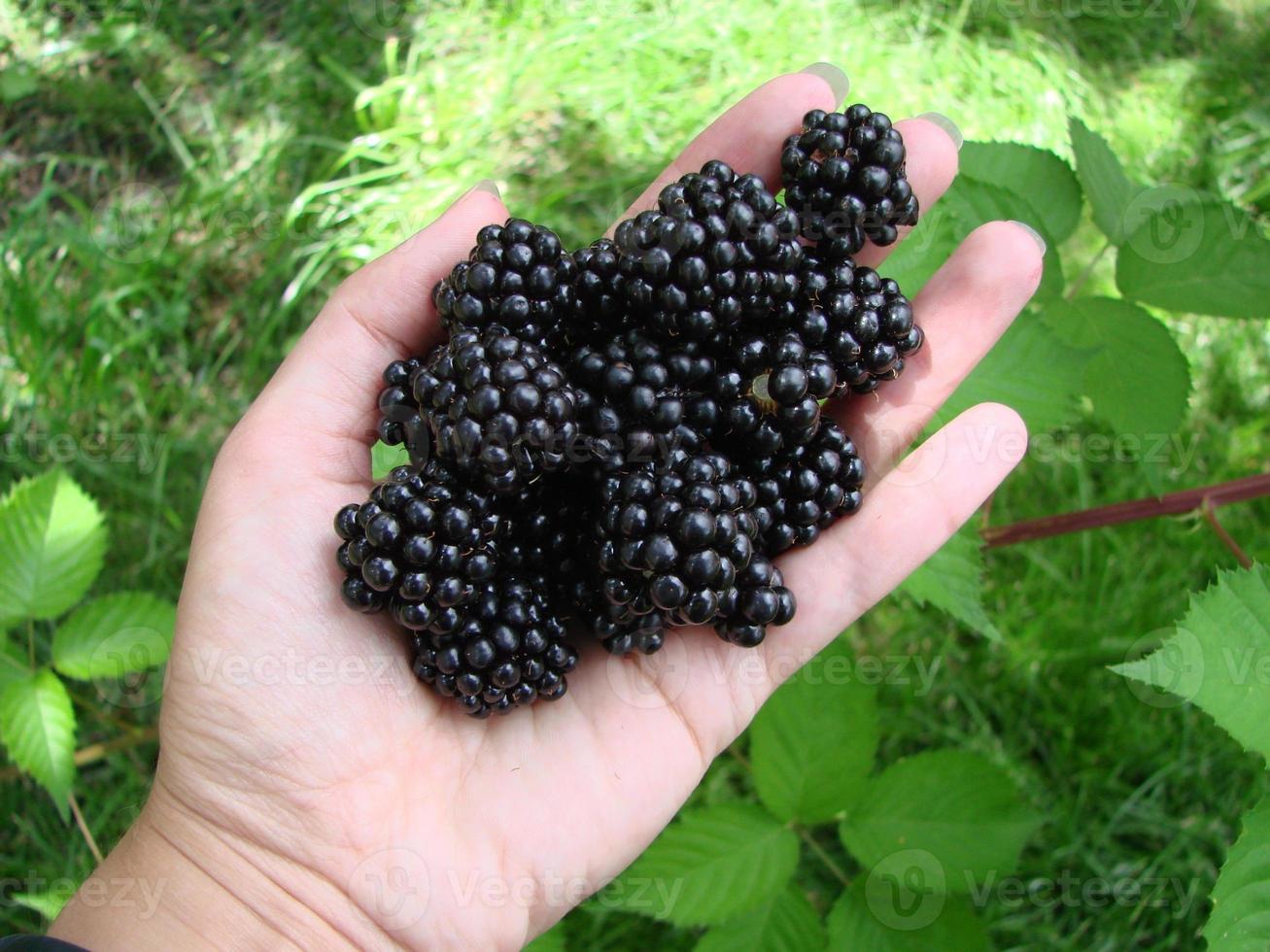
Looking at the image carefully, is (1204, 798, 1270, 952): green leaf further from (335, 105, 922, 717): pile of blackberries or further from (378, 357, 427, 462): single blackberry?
(378, 357, 427, 462): single blackberry

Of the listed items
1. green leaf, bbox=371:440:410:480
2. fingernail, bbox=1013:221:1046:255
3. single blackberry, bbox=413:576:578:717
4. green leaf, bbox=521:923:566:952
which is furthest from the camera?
green leaf, bbox=521:923:566:952

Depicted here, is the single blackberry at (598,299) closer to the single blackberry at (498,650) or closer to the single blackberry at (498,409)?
the single blackberry at (498,409)

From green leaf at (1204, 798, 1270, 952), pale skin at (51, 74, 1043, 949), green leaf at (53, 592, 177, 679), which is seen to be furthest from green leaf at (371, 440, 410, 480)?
green leaf at (1204, 798, 1270, 952)

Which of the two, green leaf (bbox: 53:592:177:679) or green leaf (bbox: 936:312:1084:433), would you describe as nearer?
green leaf (bbox: 936:312:1084:433)

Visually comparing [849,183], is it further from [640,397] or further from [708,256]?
[640,397]

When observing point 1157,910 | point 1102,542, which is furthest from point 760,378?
point 1157,910

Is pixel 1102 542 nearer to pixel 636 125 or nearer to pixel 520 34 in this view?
pixel 636 125
